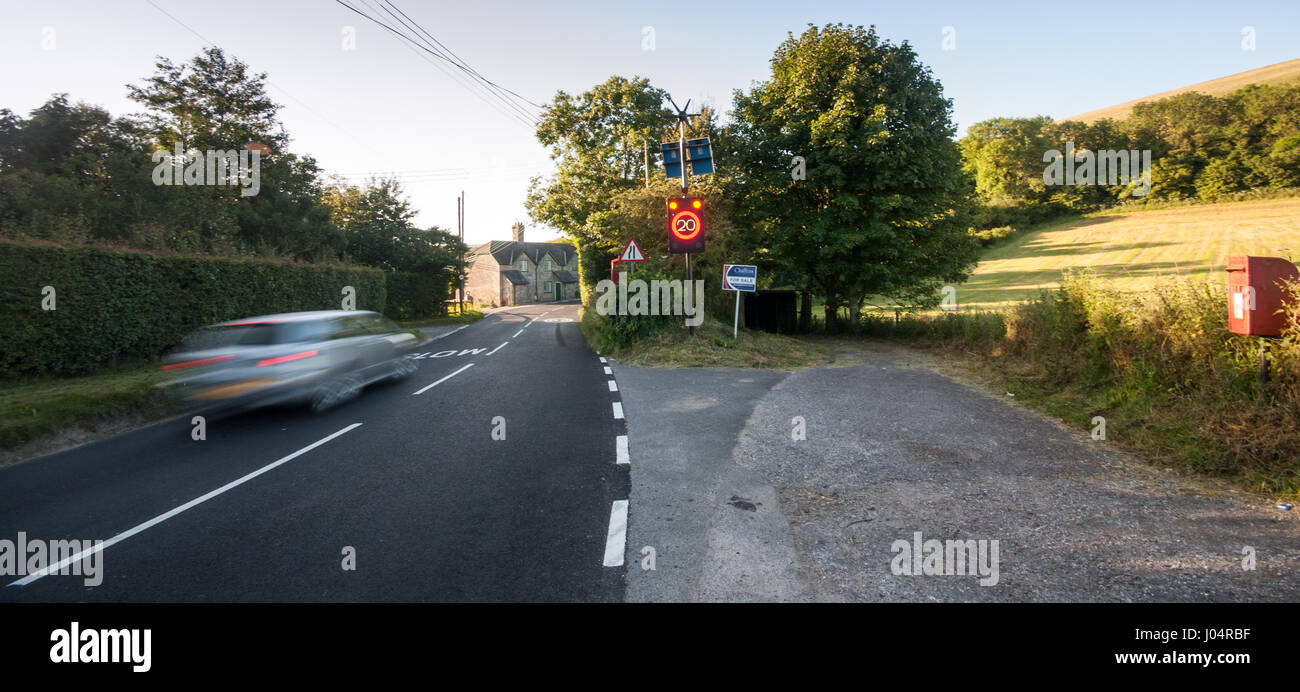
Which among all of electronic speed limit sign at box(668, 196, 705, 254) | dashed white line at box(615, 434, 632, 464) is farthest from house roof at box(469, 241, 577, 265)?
dashed white line at box(615, 434, 632, 464)

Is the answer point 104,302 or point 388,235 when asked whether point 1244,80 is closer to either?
point 388,235

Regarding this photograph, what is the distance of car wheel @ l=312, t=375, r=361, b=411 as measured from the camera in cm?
825

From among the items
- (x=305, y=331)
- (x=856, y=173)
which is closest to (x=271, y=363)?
(x=305, y=331)

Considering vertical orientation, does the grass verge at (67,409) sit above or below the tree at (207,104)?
below

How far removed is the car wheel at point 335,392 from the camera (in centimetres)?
825

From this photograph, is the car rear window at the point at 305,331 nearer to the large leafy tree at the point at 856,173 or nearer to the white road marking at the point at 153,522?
the white road marking at the point at 153,522

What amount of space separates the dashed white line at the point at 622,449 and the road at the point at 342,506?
3.9 inches

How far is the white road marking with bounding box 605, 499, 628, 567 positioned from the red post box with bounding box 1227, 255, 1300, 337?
21.3ft

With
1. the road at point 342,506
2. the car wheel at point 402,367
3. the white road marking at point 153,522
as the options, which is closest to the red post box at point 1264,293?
the road at point 342,506

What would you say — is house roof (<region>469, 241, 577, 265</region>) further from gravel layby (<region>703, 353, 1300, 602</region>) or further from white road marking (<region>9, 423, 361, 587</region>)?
gravel layby (<region>703, 353, 1300, 602</region>)

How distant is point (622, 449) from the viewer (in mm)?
6055

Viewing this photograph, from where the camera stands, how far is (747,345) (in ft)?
46.6
